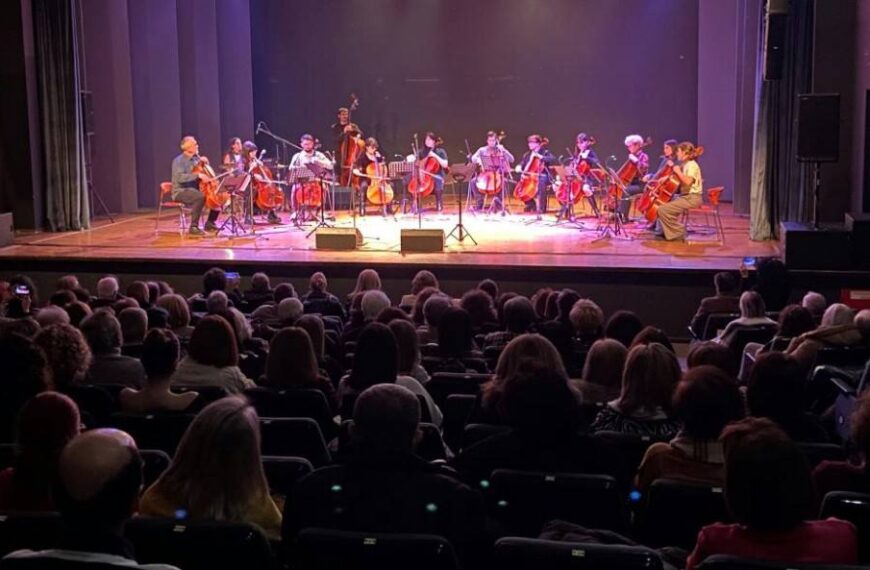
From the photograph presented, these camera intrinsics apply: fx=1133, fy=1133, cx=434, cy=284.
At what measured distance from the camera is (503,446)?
11.9 ft

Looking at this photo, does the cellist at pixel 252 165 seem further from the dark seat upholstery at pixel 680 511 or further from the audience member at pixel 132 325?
the dark seat upholstery at pixel 680 511

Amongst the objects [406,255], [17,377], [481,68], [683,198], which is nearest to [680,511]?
[17,377]

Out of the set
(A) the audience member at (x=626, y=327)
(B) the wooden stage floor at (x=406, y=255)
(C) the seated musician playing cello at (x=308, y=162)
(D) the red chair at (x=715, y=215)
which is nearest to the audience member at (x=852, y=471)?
(A) the audience member at (x=626, y=327)

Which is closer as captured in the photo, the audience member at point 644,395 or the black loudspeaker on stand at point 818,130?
the audience member at point 644,395

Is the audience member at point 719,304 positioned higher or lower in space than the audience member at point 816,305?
lower

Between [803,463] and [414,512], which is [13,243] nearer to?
[414,512]

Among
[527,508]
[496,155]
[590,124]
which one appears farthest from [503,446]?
[590,124]

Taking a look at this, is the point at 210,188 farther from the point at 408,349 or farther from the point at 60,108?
the point at 408,349

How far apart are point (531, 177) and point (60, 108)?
590cm

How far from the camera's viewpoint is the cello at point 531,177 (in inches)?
578

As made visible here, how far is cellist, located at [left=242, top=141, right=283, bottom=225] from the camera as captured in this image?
12914 millimetres

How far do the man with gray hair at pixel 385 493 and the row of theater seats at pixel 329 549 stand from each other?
0.18m

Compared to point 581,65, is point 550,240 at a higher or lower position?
lower

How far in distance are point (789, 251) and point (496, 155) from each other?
18.3 feet
